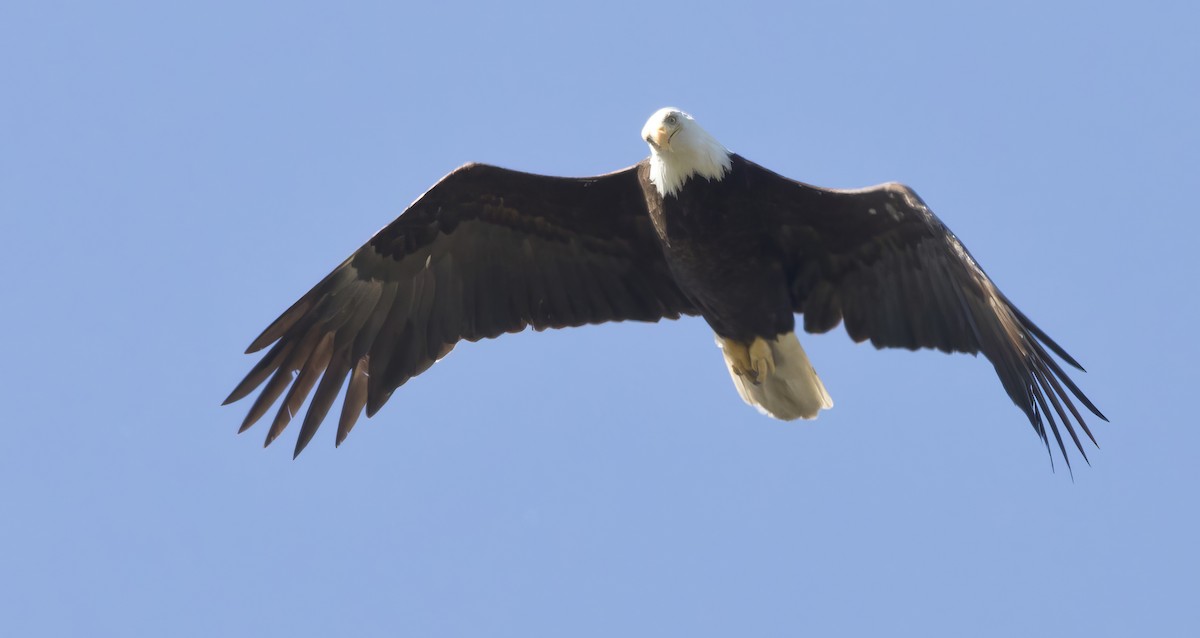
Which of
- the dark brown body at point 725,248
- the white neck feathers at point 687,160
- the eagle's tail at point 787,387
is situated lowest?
the eagle's tail at point 787,387

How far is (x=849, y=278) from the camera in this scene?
451 inches

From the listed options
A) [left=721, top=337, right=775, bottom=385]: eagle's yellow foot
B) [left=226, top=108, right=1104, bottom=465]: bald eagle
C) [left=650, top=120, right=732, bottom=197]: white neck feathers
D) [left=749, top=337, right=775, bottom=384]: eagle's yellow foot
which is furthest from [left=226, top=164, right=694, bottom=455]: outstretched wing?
[left=650, top=120, right=732, bottom=197]: white neck feathers

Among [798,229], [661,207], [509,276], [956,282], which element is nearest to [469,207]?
[509,276]

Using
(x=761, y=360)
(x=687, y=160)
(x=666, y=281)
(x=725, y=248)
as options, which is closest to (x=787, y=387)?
(x=761, y=360)

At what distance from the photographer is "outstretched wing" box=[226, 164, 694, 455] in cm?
1170

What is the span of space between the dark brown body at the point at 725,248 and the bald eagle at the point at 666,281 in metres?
0.01

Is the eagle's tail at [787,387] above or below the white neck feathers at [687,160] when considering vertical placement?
below

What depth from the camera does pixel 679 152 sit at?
35.5 ft

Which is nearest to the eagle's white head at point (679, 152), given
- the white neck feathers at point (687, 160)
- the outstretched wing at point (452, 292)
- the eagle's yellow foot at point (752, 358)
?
the white neck feathers at point (687, 160)

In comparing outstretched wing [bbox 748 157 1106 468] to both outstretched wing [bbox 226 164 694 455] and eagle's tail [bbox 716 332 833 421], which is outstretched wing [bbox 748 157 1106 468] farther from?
outstretched wing [bbox 226 164 694 455]

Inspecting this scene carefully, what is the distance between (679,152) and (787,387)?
196 cm

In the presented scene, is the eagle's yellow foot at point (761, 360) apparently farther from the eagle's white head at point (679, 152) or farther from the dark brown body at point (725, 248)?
the eagle's white head at point (679, 152)

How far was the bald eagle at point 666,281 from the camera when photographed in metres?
10.9

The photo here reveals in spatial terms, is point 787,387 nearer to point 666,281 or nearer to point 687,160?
point 666,281
